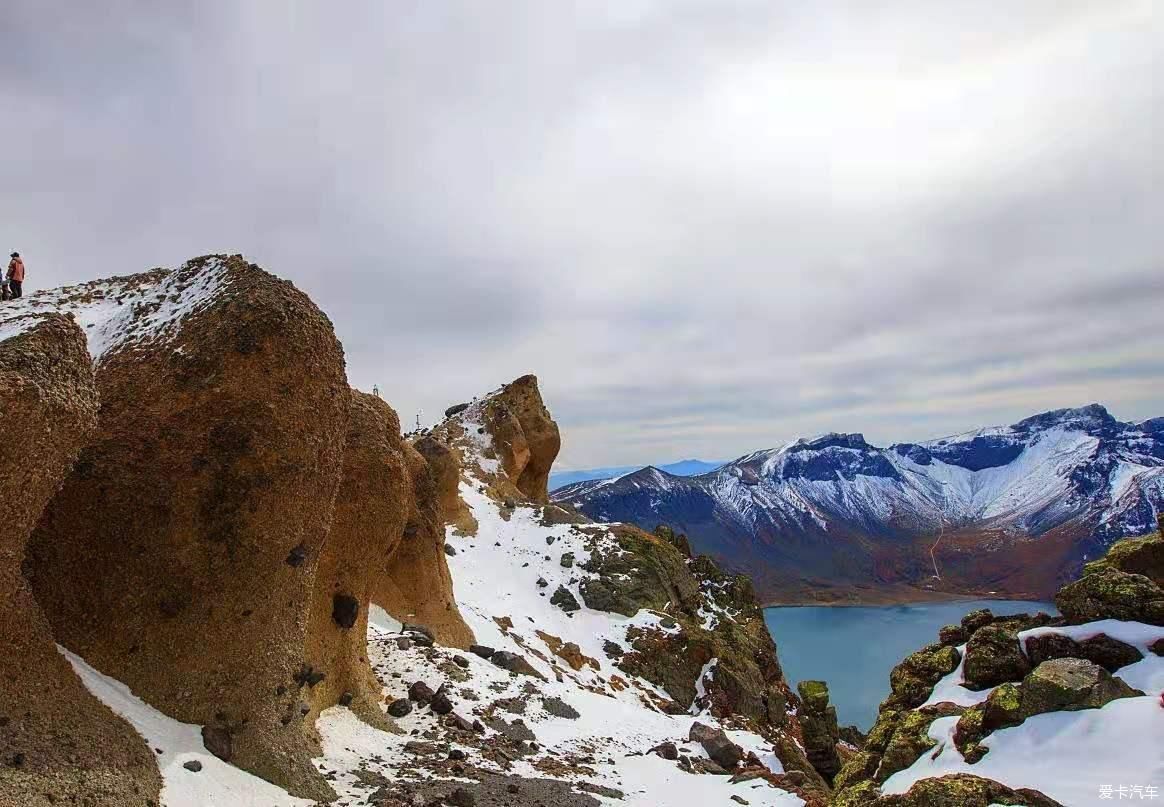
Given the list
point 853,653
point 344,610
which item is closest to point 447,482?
point 344,610

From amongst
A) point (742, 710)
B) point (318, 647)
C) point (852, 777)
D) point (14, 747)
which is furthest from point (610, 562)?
point (14, 747)

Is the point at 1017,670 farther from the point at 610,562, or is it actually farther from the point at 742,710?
the point at 610,562

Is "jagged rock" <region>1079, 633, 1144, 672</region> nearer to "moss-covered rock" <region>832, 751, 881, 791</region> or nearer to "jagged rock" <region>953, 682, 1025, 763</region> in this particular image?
"jagged rock" <region>953, 682, 1025, 763</region>

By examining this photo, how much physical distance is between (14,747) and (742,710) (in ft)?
121

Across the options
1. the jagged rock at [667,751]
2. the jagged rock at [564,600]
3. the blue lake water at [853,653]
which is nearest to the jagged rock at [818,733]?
the jagged rock at [667,751]

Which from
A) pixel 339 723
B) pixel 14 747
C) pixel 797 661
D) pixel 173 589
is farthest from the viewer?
pixel 797 661

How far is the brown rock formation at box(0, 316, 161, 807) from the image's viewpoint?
29.3 ft

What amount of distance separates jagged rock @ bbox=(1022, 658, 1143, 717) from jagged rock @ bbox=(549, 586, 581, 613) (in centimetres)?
3529

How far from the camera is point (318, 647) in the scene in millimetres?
17234

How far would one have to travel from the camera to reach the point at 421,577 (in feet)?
90.9

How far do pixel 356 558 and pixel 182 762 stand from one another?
846 cm

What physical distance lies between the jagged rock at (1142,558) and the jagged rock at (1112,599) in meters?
1.33

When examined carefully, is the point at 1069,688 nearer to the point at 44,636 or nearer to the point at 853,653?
the point at 44,636

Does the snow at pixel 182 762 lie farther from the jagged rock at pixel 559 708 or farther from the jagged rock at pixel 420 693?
the jagged rock at pixel 559 708
